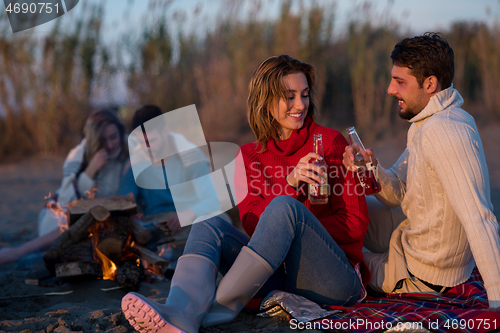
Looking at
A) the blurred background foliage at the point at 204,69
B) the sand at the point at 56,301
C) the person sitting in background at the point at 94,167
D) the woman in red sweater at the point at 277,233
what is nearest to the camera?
the woman in red sweater at the point at 277,233

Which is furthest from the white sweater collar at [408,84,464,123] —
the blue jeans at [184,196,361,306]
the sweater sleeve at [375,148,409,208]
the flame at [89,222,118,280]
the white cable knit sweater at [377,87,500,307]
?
the flame at [89,222,118,280]

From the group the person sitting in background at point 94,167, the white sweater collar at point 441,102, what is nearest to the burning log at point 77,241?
the person sitting in background at point 94,167

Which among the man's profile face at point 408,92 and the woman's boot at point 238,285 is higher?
the man's profile face at point 408,92

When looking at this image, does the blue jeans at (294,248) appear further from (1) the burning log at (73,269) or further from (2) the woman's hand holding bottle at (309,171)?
(1) the burning log at (73,269)

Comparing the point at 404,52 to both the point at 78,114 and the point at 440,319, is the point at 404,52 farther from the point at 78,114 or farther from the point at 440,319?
the point at 78,114

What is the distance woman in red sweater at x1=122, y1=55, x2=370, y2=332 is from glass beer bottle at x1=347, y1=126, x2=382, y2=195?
0.06 m

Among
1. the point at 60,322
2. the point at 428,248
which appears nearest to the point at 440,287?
the point at 428,248

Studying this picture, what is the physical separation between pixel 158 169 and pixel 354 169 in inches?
81.4

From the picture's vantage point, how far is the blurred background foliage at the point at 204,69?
8.49 meters

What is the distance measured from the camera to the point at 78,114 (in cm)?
845

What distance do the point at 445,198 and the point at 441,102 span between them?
1.63 feet

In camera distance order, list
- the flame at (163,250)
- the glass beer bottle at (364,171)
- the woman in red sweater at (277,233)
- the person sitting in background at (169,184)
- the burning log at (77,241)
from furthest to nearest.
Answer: the person sitting in background at (169,184)
the flame at (163,250)
the burning log at (77,241)
the glass beer bottle at (364,171)
the woman in red sweater at (277,233)

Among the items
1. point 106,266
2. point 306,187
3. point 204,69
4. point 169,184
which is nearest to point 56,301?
point 106,266

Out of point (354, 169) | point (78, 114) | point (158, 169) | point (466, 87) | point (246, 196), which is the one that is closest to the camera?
point (354, 169)
